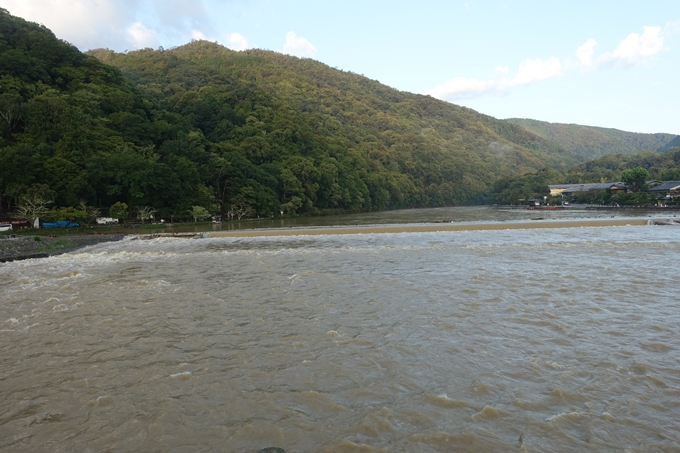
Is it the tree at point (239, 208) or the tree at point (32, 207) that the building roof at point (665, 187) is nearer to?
the tree at point (239, 208)

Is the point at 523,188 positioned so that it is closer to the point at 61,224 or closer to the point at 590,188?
the point at 590,188

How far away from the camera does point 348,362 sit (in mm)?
6395

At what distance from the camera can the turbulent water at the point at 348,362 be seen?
442 centimetres

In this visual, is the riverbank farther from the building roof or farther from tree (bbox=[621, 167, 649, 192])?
tree (bbox=[621, 167, 649, 192])

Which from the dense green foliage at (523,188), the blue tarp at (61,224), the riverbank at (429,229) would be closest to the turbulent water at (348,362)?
the riverbank at (429,229)

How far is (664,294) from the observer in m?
10.3

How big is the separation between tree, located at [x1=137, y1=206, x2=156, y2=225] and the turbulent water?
1168 inches

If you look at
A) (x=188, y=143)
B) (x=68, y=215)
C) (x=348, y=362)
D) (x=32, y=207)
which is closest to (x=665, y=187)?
(x=188, y=143)

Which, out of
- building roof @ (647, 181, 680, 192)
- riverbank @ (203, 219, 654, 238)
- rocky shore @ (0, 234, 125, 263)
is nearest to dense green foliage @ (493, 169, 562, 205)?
building roof @ (647, 181, 680, 192)

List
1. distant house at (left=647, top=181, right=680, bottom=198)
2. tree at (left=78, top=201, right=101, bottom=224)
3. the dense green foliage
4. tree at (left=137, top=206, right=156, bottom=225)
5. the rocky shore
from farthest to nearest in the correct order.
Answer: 1. the dense green foliage
2. distant house at (left=647, top=181, right=680, bottom=198)
3. tree at (left=137, top=206, right=156, bottom=225)
4. tree at (left=78, top=201, right=101, bottom=224)
5. the rocky shore

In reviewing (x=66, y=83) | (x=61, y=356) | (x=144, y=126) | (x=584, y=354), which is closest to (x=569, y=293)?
(x=584, y=354)

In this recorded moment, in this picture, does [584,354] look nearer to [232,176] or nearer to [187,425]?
[187,425]

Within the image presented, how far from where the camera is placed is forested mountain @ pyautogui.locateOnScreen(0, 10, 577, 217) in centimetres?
4306

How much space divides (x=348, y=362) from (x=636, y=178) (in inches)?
3092
